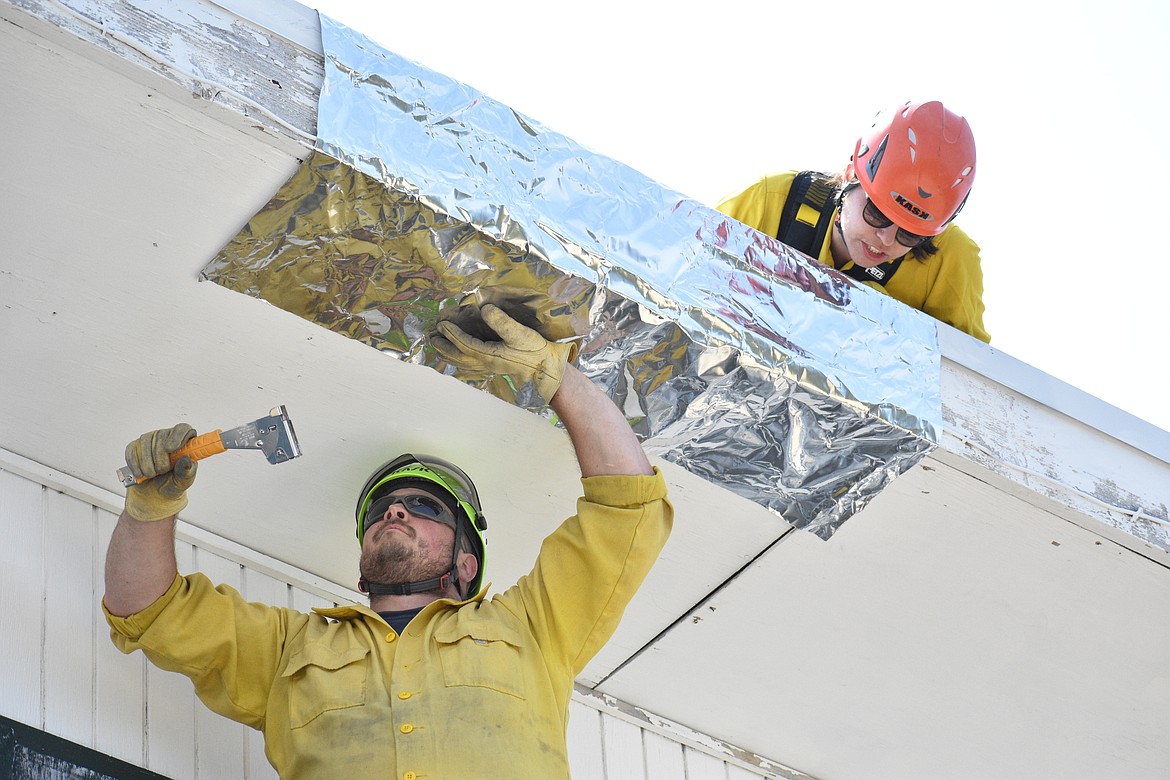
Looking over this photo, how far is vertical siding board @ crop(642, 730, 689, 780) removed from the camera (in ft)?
10.7

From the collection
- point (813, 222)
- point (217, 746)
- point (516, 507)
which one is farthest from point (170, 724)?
point (813, 222)

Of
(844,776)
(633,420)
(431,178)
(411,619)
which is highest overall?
(431,178)

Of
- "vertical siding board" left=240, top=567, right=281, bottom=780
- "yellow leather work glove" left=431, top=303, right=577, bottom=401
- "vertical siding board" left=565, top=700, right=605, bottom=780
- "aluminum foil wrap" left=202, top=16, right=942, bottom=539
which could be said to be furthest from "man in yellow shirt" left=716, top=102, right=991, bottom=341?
"vertical siding board" left=240, top=567, right=281, bottom=780

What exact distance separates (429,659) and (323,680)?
195 mm

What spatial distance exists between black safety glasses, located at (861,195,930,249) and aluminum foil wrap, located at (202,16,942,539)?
1.61ft

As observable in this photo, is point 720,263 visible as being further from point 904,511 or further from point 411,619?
point 411,619

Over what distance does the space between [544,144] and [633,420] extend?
56 centimetres

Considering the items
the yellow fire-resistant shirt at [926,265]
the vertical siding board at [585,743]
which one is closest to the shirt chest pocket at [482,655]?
the vertical siding board at [585,743]

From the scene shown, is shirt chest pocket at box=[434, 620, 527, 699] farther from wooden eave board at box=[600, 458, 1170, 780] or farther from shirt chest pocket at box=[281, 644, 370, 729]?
wooden eave board at box=[600, 458, 1170, 780]

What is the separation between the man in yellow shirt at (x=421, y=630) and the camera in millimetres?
2312

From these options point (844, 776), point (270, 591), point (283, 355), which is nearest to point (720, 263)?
point (283, 355)

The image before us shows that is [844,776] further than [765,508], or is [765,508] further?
[844,776]

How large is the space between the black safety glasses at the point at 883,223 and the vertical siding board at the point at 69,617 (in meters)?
1.87

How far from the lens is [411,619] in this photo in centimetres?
258
